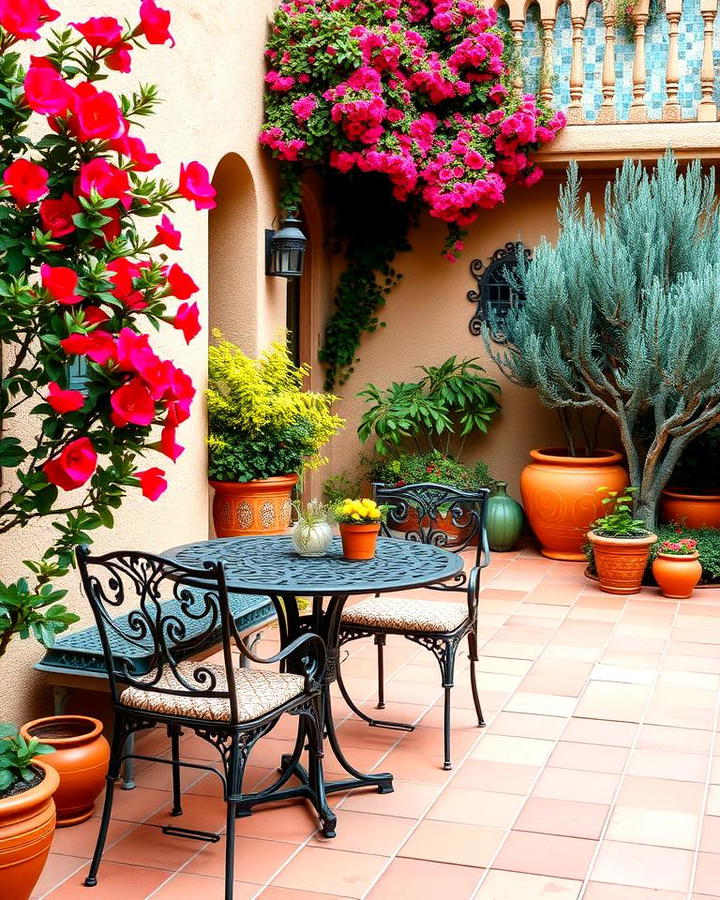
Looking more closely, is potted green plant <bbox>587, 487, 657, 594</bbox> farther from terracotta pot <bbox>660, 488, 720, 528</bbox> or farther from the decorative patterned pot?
the decorative patterned pot

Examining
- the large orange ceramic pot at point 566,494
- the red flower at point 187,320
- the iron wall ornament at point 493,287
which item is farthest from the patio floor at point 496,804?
the iron wall ornament at point 493,287

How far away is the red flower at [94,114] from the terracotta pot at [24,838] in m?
1.77

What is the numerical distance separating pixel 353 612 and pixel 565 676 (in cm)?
150

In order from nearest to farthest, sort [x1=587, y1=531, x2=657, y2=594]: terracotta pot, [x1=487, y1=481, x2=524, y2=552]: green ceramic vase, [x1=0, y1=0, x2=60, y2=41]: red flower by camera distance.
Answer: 1. [x1=0, y1=0, x2=60, y2=41]: red flower
2. [x1=587, y1=531, x2=657, y2=594]: terracotta pot
3. [x1=487, y1=481, x2=524, y2=552]: green ceramic vase

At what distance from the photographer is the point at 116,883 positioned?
3363 millimetres

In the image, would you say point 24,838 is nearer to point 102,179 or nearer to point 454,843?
point 454,843

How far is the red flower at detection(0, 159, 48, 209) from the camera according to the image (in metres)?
2.76

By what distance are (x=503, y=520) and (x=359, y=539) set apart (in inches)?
183

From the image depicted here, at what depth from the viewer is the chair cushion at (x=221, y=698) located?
3.36 metres

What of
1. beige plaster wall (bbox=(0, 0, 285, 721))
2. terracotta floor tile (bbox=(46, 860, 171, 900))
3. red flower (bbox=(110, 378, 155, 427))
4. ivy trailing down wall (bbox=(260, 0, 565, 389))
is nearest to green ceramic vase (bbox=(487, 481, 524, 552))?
ivy trailing down wall (bbox=(260, 0, 565, 389))

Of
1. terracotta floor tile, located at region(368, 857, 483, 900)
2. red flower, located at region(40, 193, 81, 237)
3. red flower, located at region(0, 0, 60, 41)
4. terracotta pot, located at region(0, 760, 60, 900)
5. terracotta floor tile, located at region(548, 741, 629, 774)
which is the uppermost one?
red flower, located at region(0, 0, 60, 41)

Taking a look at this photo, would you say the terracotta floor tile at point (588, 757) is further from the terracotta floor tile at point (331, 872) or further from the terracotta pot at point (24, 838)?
the terracotta pot at point (24, 838)

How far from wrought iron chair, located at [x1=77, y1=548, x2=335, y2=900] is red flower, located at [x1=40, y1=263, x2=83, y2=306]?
3.00 feet

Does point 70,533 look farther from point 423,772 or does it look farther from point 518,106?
point 518,106
